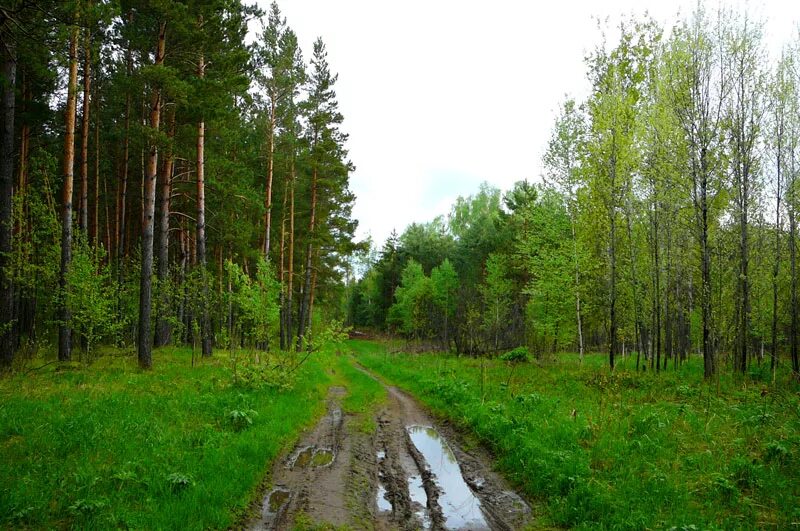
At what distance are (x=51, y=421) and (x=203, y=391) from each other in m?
4.19

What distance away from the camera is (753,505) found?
5.74 meters

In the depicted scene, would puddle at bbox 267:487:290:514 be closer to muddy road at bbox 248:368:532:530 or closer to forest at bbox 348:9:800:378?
muddy road at bbox 248:368:532:530

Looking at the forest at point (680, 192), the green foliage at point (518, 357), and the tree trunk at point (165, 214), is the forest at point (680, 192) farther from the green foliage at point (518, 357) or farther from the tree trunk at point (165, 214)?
the tree trunk at point (165, 214)

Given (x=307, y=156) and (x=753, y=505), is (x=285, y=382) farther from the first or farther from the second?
(x=307, y=156)

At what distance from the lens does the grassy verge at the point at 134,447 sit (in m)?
5.22

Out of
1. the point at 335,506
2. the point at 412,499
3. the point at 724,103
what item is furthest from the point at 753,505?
the point at 724,103

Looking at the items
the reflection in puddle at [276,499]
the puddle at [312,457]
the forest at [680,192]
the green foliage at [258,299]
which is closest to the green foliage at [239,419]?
the puddle at [312,457]

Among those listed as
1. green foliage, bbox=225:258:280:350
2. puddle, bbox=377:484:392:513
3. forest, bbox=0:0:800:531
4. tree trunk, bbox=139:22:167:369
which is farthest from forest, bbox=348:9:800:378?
tree trunk, bbox=139:22:167:369

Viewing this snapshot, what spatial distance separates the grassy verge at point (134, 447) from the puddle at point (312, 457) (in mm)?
479

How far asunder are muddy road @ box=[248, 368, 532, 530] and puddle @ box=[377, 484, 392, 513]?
0.05 feet

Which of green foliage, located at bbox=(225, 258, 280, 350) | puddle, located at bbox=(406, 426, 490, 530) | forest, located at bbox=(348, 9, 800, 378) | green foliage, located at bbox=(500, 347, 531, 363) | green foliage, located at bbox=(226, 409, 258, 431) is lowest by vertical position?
green foliage, located at bbox=(500, 347, 531, 363)

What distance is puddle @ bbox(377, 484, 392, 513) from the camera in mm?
6332

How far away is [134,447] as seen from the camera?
Answer: 718 centimetres

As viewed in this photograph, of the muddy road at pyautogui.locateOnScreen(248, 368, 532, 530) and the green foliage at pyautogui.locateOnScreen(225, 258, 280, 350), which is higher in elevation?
the green foliage at pyautogui.locateOnScreen(225, 258, 280, 350)
